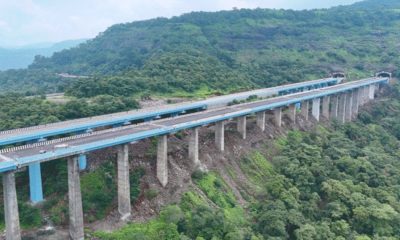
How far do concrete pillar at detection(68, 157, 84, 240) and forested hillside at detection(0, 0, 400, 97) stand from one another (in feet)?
120

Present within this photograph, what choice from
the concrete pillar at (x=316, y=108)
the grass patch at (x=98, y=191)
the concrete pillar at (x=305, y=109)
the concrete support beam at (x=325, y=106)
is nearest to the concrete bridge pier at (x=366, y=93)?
the concrete support beam at (x=325, y=106)

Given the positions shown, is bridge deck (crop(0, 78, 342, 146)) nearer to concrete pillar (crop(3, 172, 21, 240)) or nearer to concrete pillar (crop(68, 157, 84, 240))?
concrete pillar (crop(68, 157, 84, 240))

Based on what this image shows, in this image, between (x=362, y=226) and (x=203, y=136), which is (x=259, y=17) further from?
(x=362, y=226)

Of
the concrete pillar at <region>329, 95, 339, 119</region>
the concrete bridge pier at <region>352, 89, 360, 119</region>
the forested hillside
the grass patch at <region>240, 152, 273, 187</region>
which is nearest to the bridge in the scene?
the grass patch at <region>240, 152, 273, 187</region>

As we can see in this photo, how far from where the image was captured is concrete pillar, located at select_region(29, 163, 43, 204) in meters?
36.0

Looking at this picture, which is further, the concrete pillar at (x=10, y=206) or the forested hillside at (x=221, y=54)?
the forested hillside at (x=221, y=54)

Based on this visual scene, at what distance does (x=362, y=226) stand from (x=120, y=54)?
113 metres

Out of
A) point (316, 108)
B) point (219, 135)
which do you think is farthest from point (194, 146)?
point (316, 108)

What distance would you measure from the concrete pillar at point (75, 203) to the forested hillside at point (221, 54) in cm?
3649

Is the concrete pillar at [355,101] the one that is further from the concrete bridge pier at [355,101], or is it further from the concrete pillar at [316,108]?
the concrete pillar at [316,108]

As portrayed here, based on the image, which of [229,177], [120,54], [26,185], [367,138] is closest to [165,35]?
[120,54]

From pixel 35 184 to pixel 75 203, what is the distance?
4.63 metres

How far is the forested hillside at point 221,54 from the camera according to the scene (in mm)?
85188

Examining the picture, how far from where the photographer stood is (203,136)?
55.5 metres
